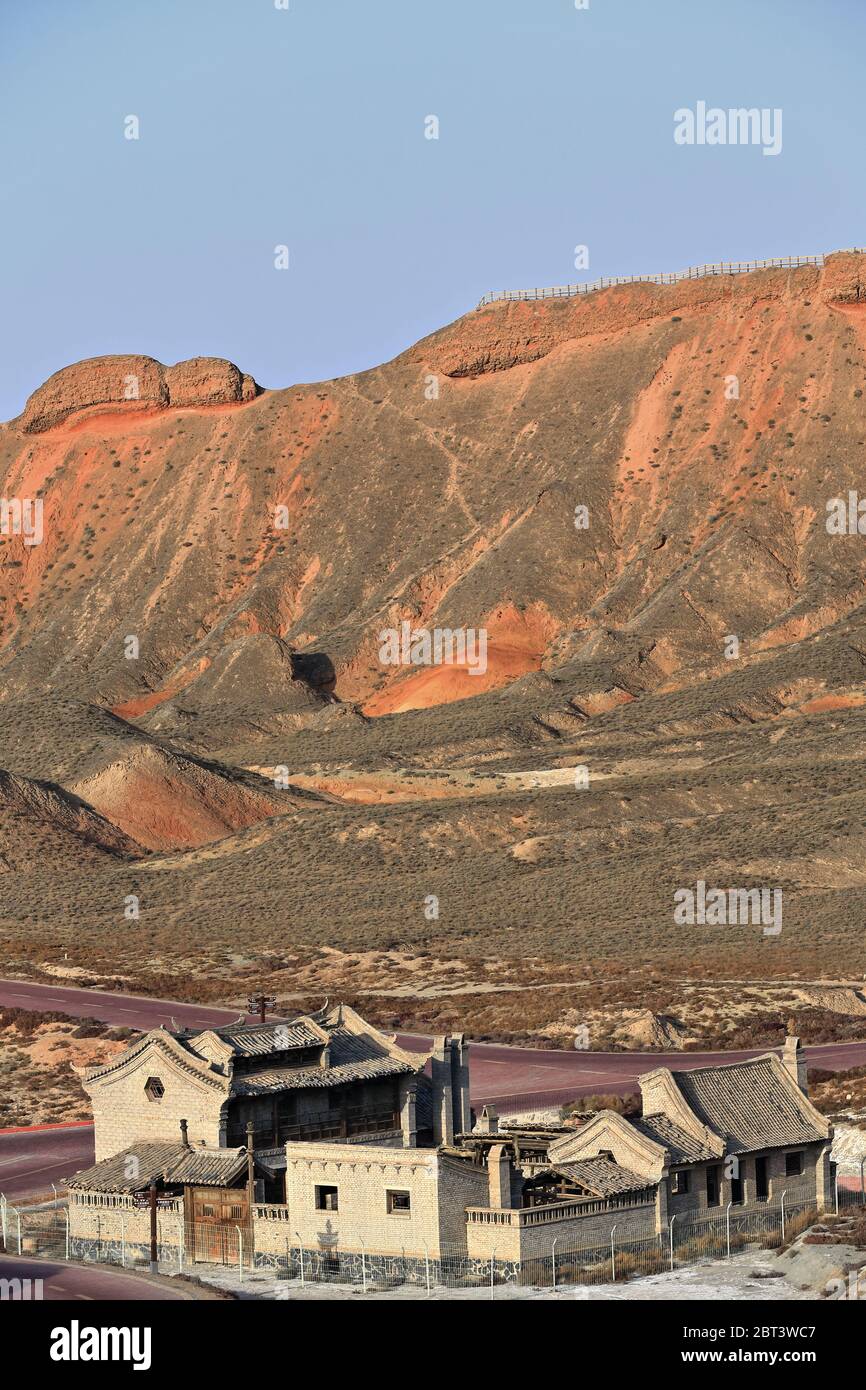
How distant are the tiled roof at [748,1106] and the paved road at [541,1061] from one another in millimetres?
10177

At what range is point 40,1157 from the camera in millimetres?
43219

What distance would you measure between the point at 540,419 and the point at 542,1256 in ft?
393

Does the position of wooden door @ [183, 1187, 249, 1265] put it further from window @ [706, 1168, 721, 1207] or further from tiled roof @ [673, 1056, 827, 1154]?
tiled roof @ [673, 1056, 827, 1154]

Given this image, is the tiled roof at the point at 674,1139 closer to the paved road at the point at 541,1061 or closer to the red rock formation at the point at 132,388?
the paved road at the point at 541,1061

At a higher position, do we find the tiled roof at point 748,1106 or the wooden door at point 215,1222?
the tiled roof at point 748,1106

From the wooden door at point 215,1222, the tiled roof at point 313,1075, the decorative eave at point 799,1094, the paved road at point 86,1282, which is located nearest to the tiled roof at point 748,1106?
the decorative eave at point 799,1094

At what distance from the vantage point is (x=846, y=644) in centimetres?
11419

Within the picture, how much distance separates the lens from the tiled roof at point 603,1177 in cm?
3281

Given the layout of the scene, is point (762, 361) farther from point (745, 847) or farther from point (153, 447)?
point (745, 847)

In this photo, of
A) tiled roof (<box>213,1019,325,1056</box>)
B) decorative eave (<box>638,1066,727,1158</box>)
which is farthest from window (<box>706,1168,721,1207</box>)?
tiled roof (<box>213,1019,325,1056</box>)

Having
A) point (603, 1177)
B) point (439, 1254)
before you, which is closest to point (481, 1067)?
point (603, 1177)

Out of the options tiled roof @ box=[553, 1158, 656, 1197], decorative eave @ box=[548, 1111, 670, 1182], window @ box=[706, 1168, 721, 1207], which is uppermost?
decorative eave @ box=[548, 1111, 670, 1182]

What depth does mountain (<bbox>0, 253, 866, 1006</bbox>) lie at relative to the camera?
87.7 m

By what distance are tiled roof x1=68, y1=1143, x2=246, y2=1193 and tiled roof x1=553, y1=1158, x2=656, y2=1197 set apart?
16.9 ft
